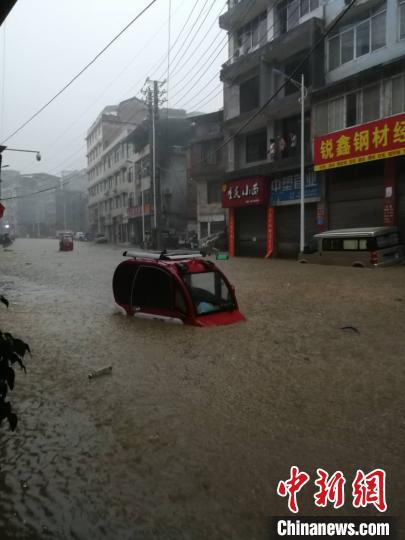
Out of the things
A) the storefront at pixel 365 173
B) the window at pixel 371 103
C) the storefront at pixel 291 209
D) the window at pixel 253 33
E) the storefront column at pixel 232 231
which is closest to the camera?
the storefront at pixel 365 173

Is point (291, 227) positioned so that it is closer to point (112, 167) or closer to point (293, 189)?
point (293, 189)

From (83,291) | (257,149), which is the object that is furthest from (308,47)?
(83,291)

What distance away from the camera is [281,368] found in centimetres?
639

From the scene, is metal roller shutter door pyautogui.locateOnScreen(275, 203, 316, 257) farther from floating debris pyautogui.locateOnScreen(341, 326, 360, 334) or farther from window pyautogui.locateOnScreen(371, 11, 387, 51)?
floating debris pyautogui.locateOnScreen(341, 326, 360, 334)

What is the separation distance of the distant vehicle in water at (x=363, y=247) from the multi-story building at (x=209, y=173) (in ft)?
52.3

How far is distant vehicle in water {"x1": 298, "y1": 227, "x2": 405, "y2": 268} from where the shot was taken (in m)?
16.7

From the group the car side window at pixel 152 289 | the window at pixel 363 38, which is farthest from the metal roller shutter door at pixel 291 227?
the car side window at pixel 152 289

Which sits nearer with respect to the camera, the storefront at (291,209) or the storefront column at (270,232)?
the storefront at (291,209)

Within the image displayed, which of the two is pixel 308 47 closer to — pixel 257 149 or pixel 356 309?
pixel 257 149

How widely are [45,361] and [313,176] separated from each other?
60.3 feet

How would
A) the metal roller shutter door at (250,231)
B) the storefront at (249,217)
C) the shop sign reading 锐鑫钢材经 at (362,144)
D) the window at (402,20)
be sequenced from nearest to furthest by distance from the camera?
the shop sign reading 锐鑫钢材经 at (362,144) < the window at (402,20) < the storefront at (249,217) < the metal roller shutter door at (250,231)

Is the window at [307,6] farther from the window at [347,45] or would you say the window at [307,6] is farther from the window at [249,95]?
the window at [249,95]

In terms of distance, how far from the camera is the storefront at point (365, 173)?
57.5ft

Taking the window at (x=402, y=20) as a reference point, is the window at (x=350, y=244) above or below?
below
